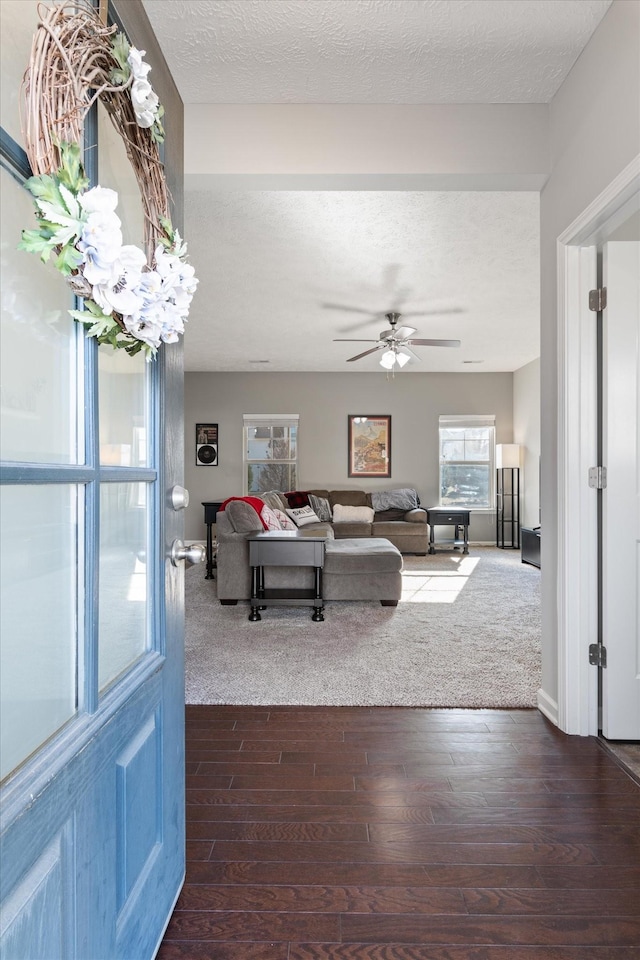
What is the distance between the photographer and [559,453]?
241 cm

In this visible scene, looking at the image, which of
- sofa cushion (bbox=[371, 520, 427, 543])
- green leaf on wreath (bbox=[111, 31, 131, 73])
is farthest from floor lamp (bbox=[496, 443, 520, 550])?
green leaf on wreath (bbox=[111, 31, 131, 73])

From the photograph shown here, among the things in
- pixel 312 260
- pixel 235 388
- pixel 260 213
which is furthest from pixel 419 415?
pixel 260 213

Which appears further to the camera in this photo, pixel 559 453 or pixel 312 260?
pixel 312 260

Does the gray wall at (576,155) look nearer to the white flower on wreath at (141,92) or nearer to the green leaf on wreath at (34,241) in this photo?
the white flower on wreath at (141,92)

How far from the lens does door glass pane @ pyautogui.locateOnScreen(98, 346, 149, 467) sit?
3.35 ft

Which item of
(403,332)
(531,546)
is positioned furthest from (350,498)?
(403,332)

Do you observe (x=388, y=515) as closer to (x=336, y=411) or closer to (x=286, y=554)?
(x=336, y=411)

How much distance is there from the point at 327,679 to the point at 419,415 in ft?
20.7

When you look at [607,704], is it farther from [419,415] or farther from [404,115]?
[419,415]

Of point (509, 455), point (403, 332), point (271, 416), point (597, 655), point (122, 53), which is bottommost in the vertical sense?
point (597, 655)

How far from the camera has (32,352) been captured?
2.62 feet

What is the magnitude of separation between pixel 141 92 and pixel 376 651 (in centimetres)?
316

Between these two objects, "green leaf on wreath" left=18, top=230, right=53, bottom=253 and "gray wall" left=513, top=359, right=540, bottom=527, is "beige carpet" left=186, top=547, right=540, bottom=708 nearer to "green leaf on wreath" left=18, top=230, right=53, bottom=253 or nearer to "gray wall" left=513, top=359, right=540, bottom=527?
"green leaf on wreath" left=18, top=230, right=53, bottom=253

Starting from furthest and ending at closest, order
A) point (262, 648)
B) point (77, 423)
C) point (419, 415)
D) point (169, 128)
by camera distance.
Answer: point (419, 415) < point (262, 648) < point (169, 128) < point (77, 423)
